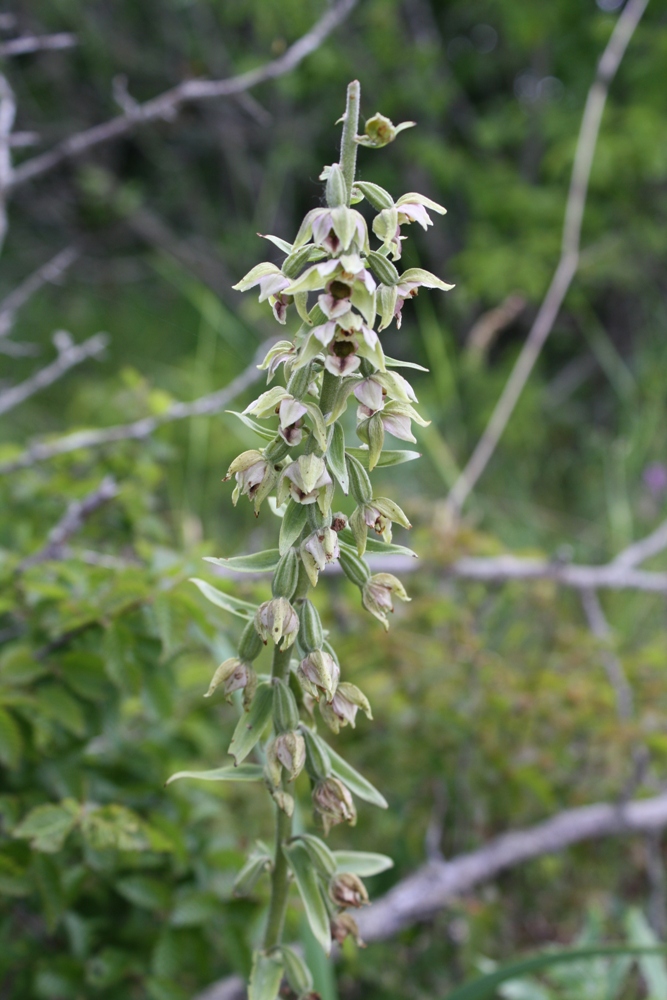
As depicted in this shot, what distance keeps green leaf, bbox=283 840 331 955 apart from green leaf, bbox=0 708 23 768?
0.53 meters

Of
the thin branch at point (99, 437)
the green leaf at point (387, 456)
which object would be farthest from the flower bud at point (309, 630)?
the thin branch at point (99, 437)

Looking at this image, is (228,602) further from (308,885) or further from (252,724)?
(308,885)

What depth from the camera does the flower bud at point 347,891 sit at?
3.62ft

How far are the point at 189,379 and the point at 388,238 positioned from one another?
312cm

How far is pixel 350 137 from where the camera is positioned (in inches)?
35.9

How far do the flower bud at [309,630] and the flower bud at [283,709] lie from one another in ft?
0.22

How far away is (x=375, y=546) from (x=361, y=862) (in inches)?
21.0

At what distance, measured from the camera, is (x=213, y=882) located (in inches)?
63.3

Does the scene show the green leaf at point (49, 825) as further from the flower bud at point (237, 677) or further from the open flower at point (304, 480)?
the open flower at point (304, 480)

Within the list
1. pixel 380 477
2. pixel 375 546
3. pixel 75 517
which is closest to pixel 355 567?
pixel 375 546

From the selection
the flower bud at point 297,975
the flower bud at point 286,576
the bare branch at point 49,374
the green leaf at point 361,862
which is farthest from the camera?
the bare branch at point 49,374

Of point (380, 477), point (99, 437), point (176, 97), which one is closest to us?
point (99, 437)

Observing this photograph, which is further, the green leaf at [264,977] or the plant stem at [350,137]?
the green leaf at [264,977]

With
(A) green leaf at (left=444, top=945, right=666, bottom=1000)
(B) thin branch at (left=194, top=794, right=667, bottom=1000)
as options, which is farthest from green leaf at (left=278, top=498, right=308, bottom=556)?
(B) thin branch at (left=194, top=794, right=667, bottom=1000)
